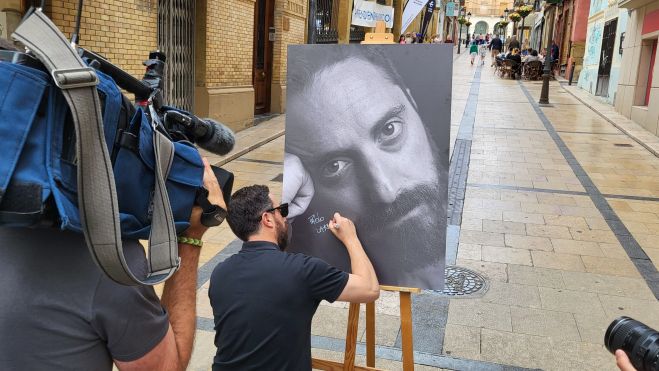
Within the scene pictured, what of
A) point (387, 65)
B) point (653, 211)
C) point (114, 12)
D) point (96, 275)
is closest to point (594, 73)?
point (653, 211)

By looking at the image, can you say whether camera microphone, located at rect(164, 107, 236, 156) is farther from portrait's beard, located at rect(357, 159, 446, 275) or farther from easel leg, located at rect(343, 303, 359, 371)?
easel leg, located at rect(343, 303, 359, 371)

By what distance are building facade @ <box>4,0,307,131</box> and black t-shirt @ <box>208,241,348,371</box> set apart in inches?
208

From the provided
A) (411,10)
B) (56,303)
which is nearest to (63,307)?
(56,303)

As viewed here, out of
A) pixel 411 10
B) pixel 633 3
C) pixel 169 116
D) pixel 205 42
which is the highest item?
pixel 633 3

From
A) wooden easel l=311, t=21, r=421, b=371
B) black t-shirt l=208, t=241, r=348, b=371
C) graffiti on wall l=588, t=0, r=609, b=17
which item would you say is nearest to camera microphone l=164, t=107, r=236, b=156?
black t-shirt l=208, t=241, r=348, b=371

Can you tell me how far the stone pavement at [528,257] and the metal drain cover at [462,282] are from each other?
8 centimetres

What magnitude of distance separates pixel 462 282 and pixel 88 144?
4029 millimetres

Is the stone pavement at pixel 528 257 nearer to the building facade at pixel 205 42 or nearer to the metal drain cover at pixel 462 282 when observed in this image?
the metal drain cover at pixel 462 282

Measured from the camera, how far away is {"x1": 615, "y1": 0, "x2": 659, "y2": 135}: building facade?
508 inches

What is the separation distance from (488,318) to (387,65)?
2.24m

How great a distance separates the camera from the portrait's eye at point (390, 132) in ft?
8.61

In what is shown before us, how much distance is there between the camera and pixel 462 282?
4.64 m

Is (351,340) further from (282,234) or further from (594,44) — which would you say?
(594,44)

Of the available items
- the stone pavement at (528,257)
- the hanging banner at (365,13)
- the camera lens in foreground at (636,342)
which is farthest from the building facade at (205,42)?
the camera lens in foreground at (636,342)
